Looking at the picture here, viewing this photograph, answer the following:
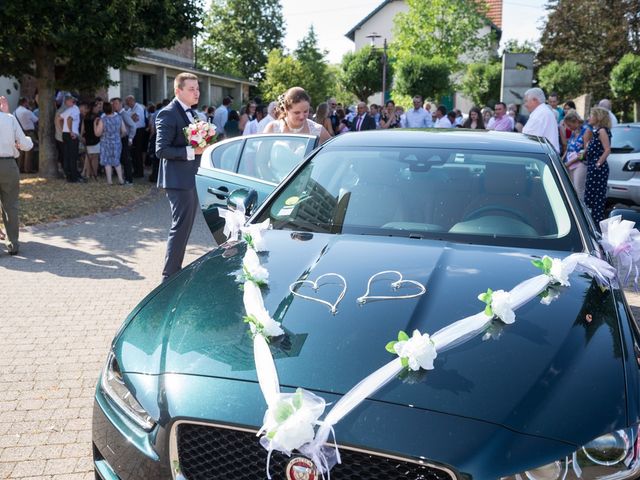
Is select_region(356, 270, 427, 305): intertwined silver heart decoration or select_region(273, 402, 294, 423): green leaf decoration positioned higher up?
select_region(356, 270, 427, 305): intertwined silver heart decoration

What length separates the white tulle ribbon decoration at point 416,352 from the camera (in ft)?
7.02

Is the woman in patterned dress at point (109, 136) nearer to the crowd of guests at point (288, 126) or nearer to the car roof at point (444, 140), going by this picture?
the crowd of guests at point (288, 126)

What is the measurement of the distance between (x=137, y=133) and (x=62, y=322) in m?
11.9

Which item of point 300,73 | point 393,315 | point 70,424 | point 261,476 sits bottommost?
point 70,424

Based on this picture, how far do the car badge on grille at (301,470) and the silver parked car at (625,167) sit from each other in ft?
34.3

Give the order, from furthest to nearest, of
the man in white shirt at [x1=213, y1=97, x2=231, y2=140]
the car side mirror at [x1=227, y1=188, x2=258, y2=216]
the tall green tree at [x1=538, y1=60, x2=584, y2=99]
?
1. the tall green tree at [x1=538, y1=60, x2=584, y2=99]
2. the man in white shirt at [x1=213, y1=97, x2=231, y2=140]
3. the car side mirror at [x1=227, y1=188, x2=258, y2=216]

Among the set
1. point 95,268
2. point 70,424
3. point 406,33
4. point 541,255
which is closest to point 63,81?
point 95,268

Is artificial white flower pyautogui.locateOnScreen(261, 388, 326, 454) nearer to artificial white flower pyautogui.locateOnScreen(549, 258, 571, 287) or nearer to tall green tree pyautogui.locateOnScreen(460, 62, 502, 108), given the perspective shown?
artificial white flower pyautogui.locateOnScreen(549, 258, 571, 287)

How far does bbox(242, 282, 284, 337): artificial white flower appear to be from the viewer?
2.41 meters

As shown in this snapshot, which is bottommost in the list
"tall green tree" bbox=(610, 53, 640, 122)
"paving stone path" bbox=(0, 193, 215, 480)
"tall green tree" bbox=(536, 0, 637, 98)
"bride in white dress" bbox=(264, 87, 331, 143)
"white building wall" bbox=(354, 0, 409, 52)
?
"paving stone path" bbox=(0, 193, 215, 480)

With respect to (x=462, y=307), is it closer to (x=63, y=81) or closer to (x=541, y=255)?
(x=541, y=255)

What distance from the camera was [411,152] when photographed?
3941 mm

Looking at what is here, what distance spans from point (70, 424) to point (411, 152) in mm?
2605

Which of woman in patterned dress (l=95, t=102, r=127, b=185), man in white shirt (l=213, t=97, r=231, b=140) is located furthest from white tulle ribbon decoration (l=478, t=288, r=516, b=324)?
man in white shirt (l=213, t=97, r=231, b=140)
